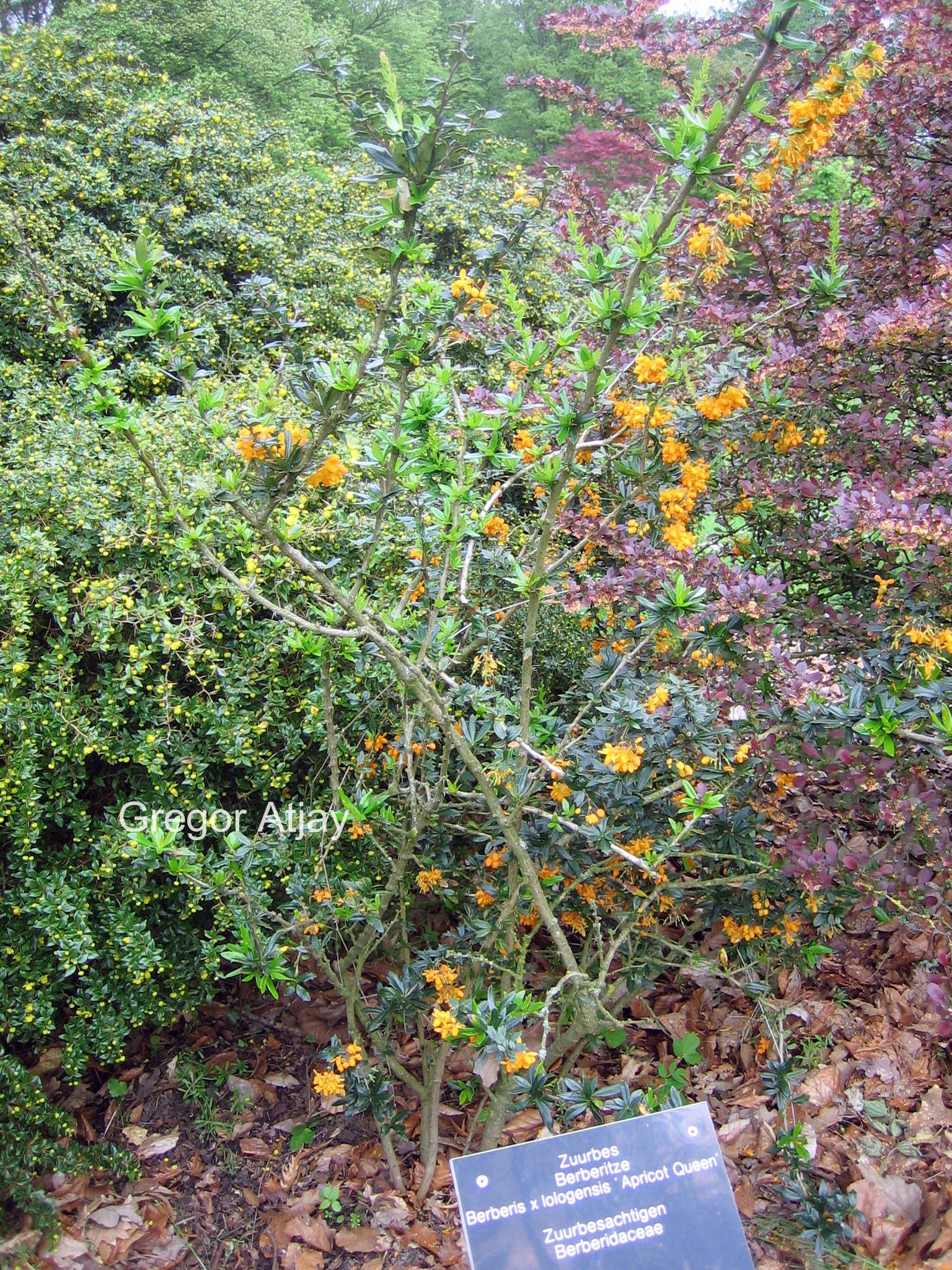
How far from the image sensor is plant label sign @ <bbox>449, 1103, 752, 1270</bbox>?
140 centimetres

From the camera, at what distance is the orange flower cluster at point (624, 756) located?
1756 mm

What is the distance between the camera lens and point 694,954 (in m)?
2.16

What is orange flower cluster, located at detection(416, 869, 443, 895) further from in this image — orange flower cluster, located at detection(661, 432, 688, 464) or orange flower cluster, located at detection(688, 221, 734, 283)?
orange flower cluster, located at detection(688, 221, 734, 283)

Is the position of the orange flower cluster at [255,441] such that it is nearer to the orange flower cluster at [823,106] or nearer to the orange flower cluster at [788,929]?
the orange flower cluster at [823,106]

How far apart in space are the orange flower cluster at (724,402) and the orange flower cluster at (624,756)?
31.3 inches

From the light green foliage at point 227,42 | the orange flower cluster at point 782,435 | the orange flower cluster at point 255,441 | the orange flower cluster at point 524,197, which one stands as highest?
the light green foliage at point 227,42

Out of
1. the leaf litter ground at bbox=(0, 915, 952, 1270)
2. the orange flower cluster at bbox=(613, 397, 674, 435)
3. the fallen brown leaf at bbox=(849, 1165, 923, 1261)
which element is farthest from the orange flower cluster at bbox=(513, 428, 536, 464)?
the fallen brown leaf at bbox=(849, 1165, 923, 1261)

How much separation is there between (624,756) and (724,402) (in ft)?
2.90

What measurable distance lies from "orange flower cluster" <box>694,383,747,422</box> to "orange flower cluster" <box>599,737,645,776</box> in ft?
2.61

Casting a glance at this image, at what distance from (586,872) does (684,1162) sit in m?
0.66

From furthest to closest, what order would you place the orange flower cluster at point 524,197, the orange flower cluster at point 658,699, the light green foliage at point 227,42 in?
1. the light green foliage at point 227,42
2. the orange flower cluster at point 524,197
3. the orange flower cluster at point 658,699

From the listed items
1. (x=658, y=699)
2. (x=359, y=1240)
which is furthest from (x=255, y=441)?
(x=359, y=1240)

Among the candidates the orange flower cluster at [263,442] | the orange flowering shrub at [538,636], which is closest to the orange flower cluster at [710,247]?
the orange flowering shrub at [538,636]

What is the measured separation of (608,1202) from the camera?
Answer: 4.75ft
